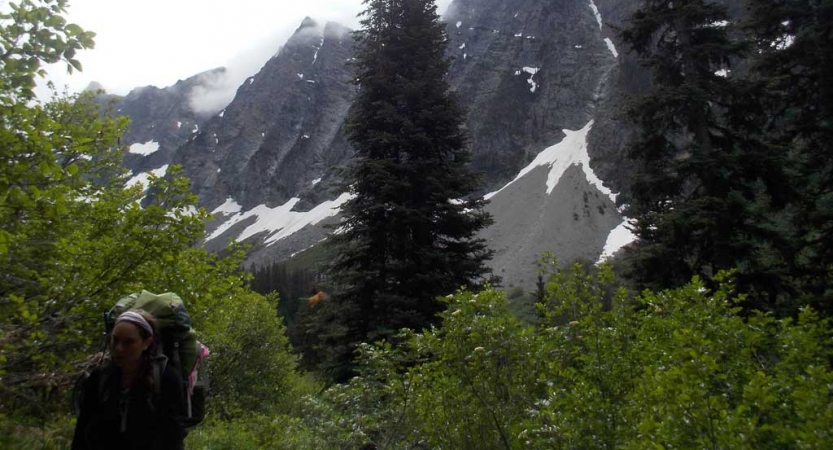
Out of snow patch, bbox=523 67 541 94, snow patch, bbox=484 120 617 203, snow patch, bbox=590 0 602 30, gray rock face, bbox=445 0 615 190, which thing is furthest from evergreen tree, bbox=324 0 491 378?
snow patch, bbox=590 0 602 30

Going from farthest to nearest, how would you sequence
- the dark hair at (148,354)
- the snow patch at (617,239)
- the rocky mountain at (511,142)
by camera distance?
1. the rocky mountain at (511,142)
2. the snow patch at (617,239)
3. the dark hair at (148,354)

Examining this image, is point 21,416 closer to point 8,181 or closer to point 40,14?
point 8,181

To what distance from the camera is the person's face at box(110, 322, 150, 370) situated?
9.91 feet

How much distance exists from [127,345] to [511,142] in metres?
122

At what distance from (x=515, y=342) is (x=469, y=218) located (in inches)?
330

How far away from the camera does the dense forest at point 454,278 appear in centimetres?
383

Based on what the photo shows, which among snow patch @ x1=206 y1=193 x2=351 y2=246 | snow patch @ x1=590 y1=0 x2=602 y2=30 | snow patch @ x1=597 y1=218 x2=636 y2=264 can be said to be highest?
snow patch @ x1=590 y1=0 x2=602 y2=30

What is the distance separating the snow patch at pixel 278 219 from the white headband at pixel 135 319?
122 meters

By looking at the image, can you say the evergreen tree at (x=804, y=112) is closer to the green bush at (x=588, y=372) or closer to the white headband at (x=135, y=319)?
the green bush at (x=588, y=372)

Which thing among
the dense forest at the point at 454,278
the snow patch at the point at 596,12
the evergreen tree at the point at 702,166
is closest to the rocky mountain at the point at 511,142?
the snow patch at the point at 596,12

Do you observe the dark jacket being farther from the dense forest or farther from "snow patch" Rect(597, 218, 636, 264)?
"snow patch" Rect(597, 218, 636, 264)

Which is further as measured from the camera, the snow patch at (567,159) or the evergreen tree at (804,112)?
the snow patch at (567,159)

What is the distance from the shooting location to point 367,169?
42.2 feet

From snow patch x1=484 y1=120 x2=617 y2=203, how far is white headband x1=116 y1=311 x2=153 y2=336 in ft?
311
